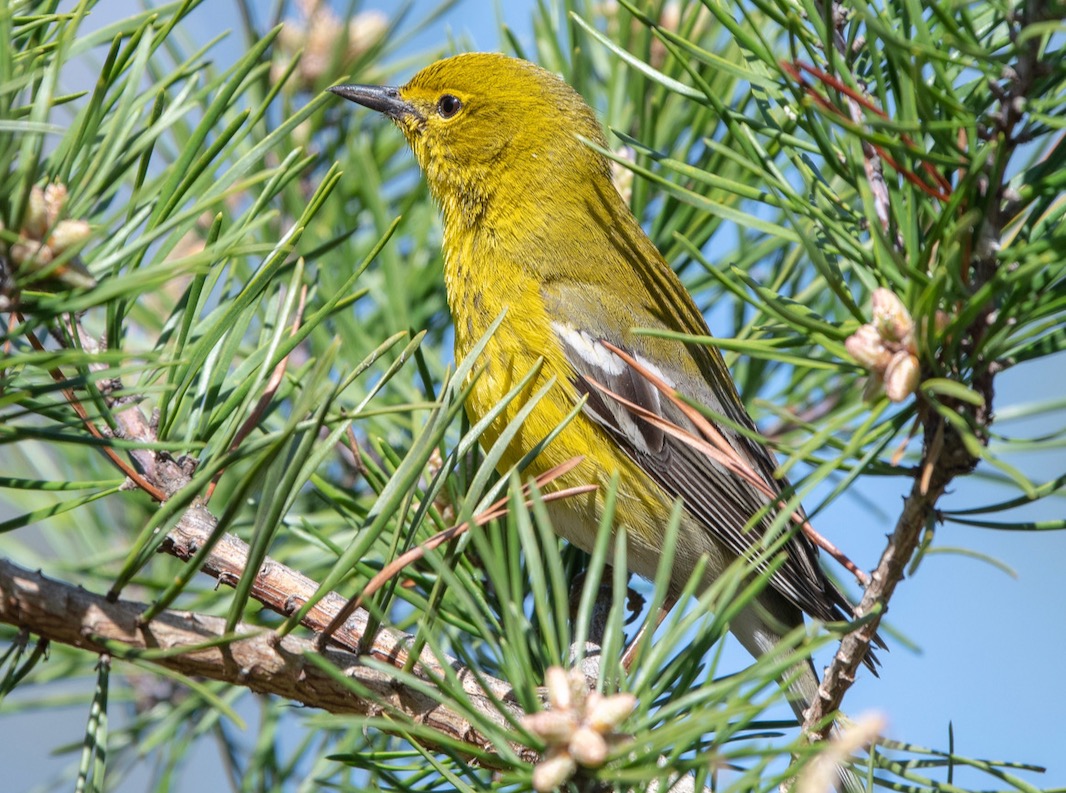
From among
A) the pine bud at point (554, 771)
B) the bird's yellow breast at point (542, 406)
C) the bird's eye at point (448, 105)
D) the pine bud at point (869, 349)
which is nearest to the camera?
the pine bud at point (554, 771)

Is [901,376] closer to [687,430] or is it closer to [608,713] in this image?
[608,713]

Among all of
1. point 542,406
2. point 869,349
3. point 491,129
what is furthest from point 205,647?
point 491,129

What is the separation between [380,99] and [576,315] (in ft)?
2.91

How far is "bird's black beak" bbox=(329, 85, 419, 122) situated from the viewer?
9.55 ft

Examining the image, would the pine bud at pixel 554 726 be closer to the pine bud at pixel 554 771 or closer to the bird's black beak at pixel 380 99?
the pine bud at pixel 554 771

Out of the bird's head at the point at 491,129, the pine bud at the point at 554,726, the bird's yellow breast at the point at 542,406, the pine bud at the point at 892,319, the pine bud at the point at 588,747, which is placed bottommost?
the pine bud at the point at 588,747

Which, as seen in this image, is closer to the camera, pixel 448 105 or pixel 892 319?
pixel 892 319

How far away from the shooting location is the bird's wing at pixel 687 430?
107 inches

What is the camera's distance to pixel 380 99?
3.03 meters

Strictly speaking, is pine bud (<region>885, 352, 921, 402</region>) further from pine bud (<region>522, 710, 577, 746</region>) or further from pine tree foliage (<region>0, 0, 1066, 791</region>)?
pine bud (<region>522, 710, 577, 746</region>)

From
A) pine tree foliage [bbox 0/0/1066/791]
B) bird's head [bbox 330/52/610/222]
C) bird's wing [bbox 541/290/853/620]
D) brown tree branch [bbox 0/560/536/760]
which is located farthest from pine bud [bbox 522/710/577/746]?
bird's head [bbox 330/52/610/222]

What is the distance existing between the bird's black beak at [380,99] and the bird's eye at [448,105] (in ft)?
0.26

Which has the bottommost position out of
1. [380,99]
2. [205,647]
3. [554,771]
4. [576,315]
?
[554,771]

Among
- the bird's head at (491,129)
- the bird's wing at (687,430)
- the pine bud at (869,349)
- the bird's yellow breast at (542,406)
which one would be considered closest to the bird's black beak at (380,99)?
the bird's head at (491,129)
